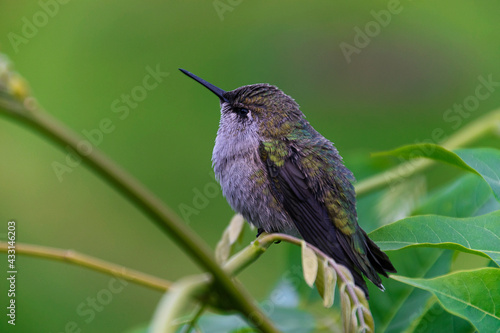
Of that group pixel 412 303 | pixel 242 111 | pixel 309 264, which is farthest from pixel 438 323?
pixel 242 111

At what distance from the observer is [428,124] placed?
864 cm

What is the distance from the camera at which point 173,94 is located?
8.51 meters

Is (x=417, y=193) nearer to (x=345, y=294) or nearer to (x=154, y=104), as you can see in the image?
(x=345, y=294)

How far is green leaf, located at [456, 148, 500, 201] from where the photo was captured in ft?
5.98

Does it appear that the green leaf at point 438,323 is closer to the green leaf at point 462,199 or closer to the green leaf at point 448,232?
the green leaf at point 448,232

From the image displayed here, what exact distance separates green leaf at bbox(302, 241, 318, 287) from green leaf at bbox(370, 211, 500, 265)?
13.7 inches

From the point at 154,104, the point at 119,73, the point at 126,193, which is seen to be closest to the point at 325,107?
the point at 154,104

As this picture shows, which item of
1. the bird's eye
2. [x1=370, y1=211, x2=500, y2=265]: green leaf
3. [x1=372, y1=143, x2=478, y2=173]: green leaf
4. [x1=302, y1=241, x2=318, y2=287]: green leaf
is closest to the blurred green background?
the bird's eye

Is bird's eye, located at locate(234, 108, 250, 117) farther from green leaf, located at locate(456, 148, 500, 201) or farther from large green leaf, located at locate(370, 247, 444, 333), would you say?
green leaf, located at locate(456, 148, 500, 201)

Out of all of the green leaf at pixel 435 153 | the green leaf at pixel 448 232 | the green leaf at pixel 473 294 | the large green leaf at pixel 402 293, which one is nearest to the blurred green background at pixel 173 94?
the large green leaf at pixel 402 293

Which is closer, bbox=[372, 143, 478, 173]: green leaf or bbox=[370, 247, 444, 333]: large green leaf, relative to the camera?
bbox=[372, 143, 478, 173]: green leaf

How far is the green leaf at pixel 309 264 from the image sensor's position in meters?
1.35

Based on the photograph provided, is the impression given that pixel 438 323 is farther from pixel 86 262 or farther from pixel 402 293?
pixel 86 262

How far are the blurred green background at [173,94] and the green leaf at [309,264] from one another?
5.52 metres
